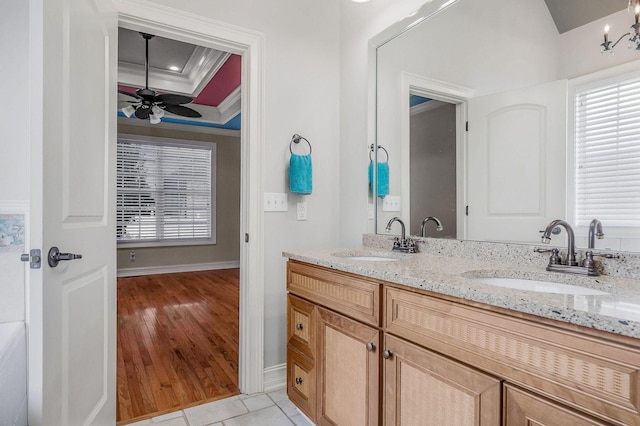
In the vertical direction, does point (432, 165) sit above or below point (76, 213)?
above

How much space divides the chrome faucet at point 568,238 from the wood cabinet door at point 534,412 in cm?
56

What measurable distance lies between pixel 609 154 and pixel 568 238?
306 mm

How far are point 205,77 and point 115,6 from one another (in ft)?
8.69

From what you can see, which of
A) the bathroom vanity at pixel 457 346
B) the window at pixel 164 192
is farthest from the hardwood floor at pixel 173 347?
the window at pixel 164 192

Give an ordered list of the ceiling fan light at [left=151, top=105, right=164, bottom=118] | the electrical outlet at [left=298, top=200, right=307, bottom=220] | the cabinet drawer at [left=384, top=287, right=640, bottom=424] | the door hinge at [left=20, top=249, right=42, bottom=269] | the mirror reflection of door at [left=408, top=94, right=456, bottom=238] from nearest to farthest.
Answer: the cabinet drawer at [left=384, top=287, right=640, bottom=424]
the door hinge at [left=20, top=249, right=42, bottom=269]
the mirror reflection of door at [left=408, top=94, right=456, bottom=238]
the electrical outlet at [left=298, top=200, right=307, bottom=220]
the ceiling fan light at [left=151, top=105, right=164, bottom=118]

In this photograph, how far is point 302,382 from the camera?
1.72 metres

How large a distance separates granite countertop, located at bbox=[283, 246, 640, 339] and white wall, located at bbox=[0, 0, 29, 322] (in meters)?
1.28

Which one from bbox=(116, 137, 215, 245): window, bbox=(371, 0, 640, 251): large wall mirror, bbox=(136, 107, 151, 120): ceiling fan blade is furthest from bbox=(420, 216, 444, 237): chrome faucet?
bbox=(116, 137, 215, 245): window

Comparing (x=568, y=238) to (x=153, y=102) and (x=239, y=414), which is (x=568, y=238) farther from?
(x=153, y=102)

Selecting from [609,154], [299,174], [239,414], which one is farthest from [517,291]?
[239,414]

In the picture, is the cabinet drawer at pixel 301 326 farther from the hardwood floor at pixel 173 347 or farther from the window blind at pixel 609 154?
the window blind at pixel 609 154

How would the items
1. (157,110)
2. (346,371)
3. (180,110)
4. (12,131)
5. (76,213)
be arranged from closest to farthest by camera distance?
(76,213)
(346,371)
(12,131)
(157,110)
(180,110)

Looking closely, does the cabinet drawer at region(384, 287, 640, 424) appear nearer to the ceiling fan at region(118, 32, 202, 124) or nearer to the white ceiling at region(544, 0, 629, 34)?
the white ceiling at region(544, 0, 629, 34)

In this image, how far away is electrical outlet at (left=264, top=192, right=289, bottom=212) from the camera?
2150 mm
